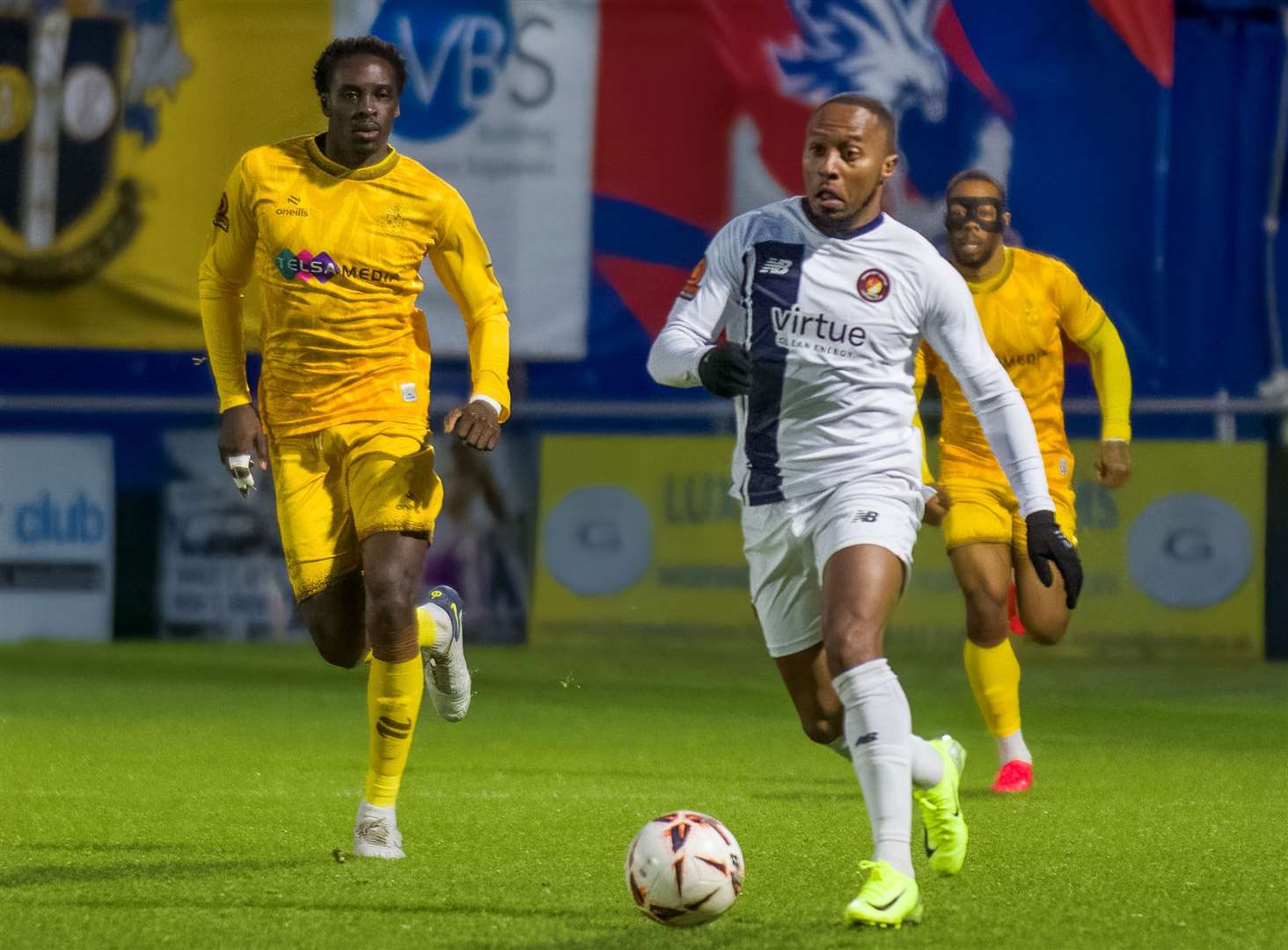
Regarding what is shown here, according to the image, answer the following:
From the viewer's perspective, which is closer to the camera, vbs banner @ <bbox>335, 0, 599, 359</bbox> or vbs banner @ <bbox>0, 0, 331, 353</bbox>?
vbs banner @ <bbox>335, 0, 599, 359</bbox>

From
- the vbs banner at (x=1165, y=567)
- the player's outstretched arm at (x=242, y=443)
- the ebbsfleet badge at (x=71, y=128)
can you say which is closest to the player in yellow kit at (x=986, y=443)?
the player's outstretched arm at (x=242, y=443)

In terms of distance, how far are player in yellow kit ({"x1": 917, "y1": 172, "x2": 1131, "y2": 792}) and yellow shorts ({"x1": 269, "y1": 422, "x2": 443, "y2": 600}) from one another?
2223 mm

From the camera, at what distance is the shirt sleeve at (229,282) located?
21.9 feet

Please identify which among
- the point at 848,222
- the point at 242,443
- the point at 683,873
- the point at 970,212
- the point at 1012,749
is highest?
the point at 970,212

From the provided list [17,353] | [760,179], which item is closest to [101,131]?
[17,353]

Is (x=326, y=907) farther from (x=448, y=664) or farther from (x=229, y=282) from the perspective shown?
(x=229, y=282)

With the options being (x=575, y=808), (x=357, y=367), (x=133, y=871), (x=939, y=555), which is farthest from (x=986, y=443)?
(x=939, y=555)

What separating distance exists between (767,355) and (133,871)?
2167mm

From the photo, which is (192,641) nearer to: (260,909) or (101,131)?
(101,131)

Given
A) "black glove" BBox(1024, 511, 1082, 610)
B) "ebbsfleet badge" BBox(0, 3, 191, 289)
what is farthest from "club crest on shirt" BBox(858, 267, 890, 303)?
"ebbsfleet badge" BBox(0, 3, 191, 289)

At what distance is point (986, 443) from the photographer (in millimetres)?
8305

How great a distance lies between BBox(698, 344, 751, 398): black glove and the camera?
525 centimetres

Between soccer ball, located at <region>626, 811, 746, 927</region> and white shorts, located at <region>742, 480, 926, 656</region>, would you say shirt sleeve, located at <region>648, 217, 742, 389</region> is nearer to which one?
white shorts, located at <region>742, 480, 926, 656</region>

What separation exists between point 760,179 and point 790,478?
876 centimetres
